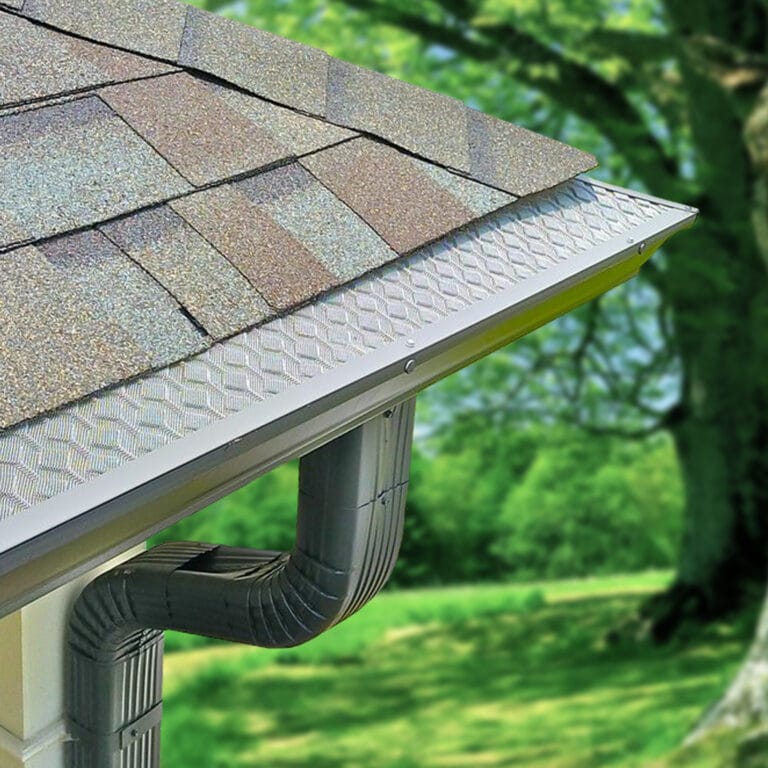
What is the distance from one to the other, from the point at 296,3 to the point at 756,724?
20.5 feet

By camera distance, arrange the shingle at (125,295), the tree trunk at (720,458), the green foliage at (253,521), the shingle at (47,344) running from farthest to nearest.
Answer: the green foliage at (253,521)
the tree trunk at (720,458)
the shingle at (125,295)
the shingle at (47,344)

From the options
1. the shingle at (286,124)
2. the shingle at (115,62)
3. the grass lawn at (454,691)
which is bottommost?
the grass lawn at (454,691)

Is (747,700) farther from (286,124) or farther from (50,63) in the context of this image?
(50,63)

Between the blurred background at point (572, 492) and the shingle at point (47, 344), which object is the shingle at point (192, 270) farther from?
the blurred background at point (572, 492)

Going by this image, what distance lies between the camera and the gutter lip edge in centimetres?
123

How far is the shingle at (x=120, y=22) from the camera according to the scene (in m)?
2.11

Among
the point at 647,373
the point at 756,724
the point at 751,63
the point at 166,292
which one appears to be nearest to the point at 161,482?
the point at 166,292

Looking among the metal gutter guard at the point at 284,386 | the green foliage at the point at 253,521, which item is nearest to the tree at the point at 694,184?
the green foliage at the point at 253,521

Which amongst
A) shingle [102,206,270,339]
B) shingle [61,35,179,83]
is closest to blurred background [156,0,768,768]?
shingle [61,35,179,83]

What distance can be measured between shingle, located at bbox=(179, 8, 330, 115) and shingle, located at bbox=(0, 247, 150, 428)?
2.40ft

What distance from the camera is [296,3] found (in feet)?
33.7

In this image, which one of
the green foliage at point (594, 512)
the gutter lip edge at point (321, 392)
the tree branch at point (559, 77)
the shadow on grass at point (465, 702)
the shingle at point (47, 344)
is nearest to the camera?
the gutter lip edge at point (321, 392)

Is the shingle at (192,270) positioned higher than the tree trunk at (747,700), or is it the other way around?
the shingle at (192,270)

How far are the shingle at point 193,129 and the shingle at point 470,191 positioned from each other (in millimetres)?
255
